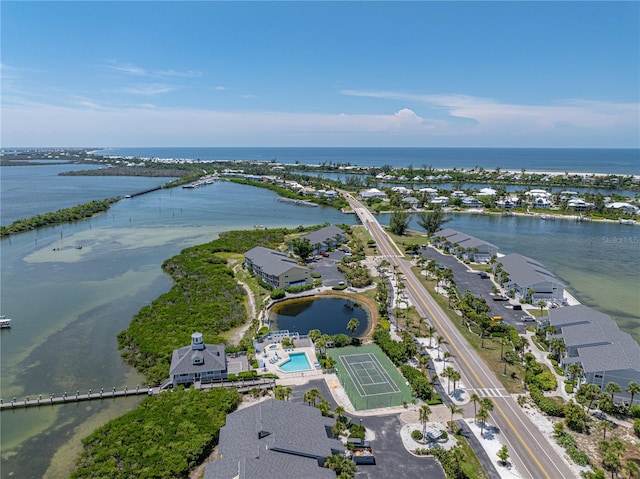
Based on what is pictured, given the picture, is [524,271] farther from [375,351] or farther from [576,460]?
[576,460]

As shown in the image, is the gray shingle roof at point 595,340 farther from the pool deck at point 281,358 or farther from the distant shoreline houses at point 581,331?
the pool deck at point 281,358

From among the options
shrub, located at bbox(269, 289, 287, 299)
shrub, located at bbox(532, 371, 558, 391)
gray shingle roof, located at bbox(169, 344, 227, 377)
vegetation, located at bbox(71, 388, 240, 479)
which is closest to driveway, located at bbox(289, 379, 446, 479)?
vegetation, located at bbox(71, 388, 240, 479)

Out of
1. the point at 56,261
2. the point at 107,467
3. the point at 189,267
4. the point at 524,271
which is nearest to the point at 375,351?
the point at 107,467

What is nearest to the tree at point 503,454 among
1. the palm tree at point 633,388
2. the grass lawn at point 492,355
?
the grass lawn at point 492,355

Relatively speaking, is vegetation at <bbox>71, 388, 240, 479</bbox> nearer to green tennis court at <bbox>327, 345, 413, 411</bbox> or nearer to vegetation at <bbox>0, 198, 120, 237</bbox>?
green tennis court at <bbox>327, 345, 413, 411</bbox>

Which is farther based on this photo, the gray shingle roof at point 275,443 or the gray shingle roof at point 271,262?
the gray shingle roof at point 271,262

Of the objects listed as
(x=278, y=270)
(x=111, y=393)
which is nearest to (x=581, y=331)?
(x=278, y=270)

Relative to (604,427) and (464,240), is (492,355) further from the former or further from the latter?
(464,240)
